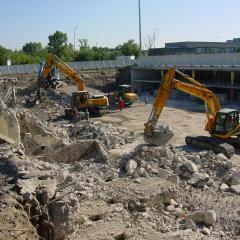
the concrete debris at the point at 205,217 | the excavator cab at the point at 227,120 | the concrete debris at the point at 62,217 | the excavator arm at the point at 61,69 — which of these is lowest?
the concrete debris at the point at 205,217

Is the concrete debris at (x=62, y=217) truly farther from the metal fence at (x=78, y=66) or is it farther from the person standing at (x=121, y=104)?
the metal fence at (x=78, y=66)

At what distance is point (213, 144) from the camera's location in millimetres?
20953

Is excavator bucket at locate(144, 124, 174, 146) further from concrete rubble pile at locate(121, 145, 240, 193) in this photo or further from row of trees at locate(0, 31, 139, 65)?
row of trees at locate(0, 31, 139, 65)

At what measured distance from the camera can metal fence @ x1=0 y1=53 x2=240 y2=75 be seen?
135 ft

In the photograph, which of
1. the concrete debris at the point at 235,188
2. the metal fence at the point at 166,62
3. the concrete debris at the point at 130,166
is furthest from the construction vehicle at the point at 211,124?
the metal fence at the point at 166,62

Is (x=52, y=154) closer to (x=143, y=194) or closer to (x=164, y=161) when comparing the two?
(x=164, y=161)

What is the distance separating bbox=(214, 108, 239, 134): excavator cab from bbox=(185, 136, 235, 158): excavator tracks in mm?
589

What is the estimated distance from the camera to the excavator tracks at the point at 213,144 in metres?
20.0

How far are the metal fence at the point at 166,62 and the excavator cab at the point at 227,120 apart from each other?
1990 cm

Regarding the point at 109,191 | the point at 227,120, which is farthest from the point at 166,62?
the point at 109,191

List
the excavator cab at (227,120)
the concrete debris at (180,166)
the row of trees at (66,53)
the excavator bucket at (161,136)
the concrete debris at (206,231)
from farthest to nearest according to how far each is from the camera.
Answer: the row of trees at (66,53), the excavator cab at (227,120), the excavator bucket at (161,136), the concrete debris at (180,166), the concrete debris at (206,231)

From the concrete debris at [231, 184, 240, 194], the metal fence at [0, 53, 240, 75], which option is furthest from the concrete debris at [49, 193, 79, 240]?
the metal fence at [0, 53, 240, 75]

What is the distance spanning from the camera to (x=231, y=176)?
619 inches

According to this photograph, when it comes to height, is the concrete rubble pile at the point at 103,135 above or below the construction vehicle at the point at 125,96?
below
